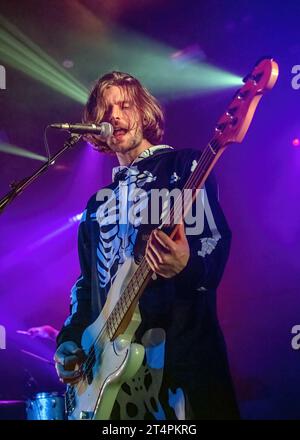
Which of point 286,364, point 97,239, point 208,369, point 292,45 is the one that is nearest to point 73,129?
point 97,239

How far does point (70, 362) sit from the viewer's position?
6.72ft

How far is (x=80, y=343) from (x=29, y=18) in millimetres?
1703

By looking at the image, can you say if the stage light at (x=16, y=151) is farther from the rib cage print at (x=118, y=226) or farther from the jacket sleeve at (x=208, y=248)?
the jacket sleeve at (x=208, y=248)

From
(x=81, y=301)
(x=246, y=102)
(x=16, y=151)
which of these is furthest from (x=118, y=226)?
(x=16, y=151)

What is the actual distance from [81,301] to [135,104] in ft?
2.85

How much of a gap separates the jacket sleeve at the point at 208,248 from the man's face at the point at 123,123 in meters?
0.45

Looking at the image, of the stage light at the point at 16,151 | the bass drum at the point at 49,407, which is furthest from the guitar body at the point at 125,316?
the stage light at the point at 16,151

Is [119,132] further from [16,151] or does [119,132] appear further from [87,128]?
[16,151]

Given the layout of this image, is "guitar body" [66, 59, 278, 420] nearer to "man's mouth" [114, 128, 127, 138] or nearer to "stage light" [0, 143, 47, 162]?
"man's mouth" [114, 128, 127, 138]

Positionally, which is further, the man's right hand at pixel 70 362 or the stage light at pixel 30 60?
the stage light at pixel 30 60

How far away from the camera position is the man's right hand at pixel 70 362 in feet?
6.65

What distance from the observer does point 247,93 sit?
1.70 meters

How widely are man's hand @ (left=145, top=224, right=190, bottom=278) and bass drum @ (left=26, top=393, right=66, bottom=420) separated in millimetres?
879
